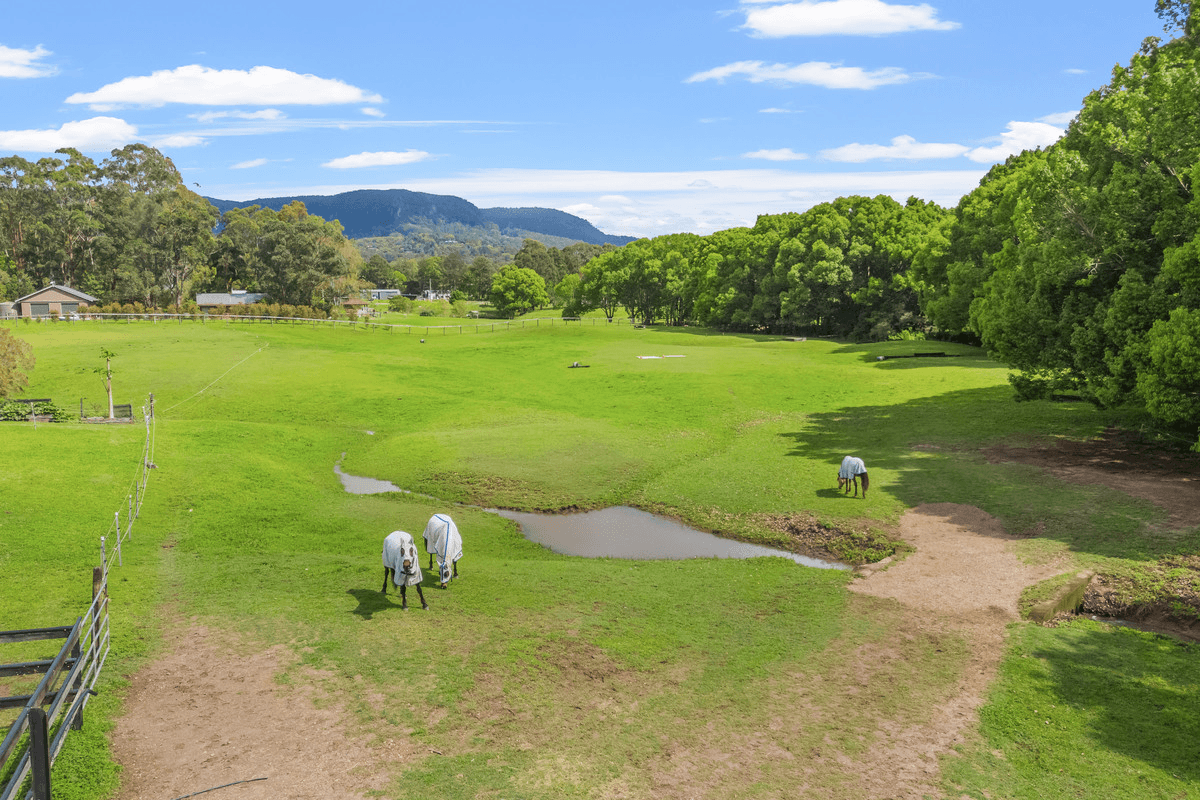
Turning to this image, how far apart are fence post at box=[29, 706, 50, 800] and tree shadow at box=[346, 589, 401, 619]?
8035 mm

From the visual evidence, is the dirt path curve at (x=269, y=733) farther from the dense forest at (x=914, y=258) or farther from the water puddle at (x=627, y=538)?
the dense forest at (x=914, y=258)

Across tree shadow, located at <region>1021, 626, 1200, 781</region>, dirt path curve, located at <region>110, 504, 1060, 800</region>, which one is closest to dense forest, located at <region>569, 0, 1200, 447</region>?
tree shadow, located at <region>1021, 626, 1200, 781</region>

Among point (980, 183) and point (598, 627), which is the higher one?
point (980, 183)

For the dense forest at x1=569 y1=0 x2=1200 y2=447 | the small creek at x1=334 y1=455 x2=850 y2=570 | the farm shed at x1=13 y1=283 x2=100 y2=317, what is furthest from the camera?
the farm shed at x1=13 y1=283 x2=100 y2=317

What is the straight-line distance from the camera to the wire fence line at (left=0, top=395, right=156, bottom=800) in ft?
29.3

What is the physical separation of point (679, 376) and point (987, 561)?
120 ft

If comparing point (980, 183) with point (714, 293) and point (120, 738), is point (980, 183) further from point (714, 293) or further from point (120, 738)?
point (120, 738)

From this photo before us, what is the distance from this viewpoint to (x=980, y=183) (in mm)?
79875

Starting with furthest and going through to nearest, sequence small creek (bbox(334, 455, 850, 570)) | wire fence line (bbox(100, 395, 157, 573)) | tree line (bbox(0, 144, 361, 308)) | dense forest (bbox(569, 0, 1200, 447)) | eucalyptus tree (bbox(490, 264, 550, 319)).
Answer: eucalyptus tree (bbox(490, 264, 550, 319)) < tree line (bbox(0, 144, 361, 308)) < dense forest (bbox(569, 0, 1200, 447)) < small creek (bbox(334, 455, 850, 570)) < wire fence line (bbox(100, 395, 157, 573))

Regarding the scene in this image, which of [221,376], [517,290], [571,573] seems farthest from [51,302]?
[571,573]

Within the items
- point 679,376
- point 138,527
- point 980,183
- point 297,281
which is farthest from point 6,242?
point 980,183

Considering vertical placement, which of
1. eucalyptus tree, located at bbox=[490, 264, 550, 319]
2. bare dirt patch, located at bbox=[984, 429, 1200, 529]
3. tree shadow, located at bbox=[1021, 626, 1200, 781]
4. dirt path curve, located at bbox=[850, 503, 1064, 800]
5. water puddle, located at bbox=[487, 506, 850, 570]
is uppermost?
eucalyptus tree, located at bbox=[490, 264, 550, 319]

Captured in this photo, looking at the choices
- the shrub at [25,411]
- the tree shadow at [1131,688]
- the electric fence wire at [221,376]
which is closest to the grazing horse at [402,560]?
the tree shadow at [1131,688]

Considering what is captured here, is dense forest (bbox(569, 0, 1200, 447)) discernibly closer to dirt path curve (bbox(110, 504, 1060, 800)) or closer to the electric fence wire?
dirt path curve (bbox(110, 504, 1060, 800))
